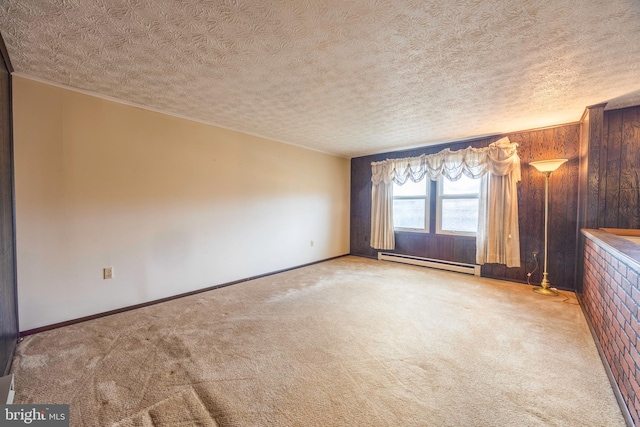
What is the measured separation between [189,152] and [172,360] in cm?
232

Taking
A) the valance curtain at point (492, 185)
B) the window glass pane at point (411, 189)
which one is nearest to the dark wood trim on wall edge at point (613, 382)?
the valance curtain at point (492, 185)

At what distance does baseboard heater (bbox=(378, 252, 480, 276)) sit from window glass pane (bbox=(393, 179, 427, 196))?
117cm

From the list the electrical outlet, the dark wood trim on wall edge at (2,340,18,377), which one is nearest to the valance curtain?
the electrical outlet

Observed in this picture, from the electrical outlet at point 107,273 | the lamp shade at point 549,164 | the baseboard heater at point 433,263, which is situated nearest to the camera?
the electrical outlet at point 107,273

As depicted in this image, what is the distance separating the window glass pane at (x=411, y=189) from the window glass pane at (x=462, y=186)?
13.5 inches

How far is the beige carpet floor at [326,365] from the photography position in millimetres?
1379

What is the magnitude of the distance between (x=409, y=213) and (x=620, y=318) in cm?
337

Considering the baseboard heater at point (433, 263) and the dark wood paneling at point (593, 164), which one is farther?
the baseboard heater at point (433, 263)

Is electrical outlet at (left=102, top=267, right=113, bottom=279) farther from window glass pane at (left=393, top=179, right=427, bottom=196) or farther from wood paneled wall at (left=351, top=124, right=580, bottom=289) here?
wood paneled wall at (left=351, top=124, right=580, bottom=289)

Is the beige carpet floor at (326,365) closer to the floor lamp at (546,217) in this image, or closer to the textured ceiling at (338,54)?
the floor lamp at (546,217)

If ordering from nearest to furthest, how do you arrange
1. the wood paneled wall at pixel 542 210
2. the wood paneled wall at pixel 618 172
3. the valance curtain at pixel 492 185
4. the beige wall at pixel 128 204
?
the beige wall at pixel 128 204 < the wood paneled wall at pixel 618 172 < the wood paneled wall at pixel 542 210 < the valance curtain at pixel 492 185

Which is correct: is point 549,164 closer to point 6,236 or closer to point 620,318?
point 620,318

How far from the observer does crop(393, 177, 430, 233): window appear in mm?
4676

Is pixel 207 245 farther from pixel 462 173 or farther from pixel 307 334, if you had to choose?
pixel 462 173
